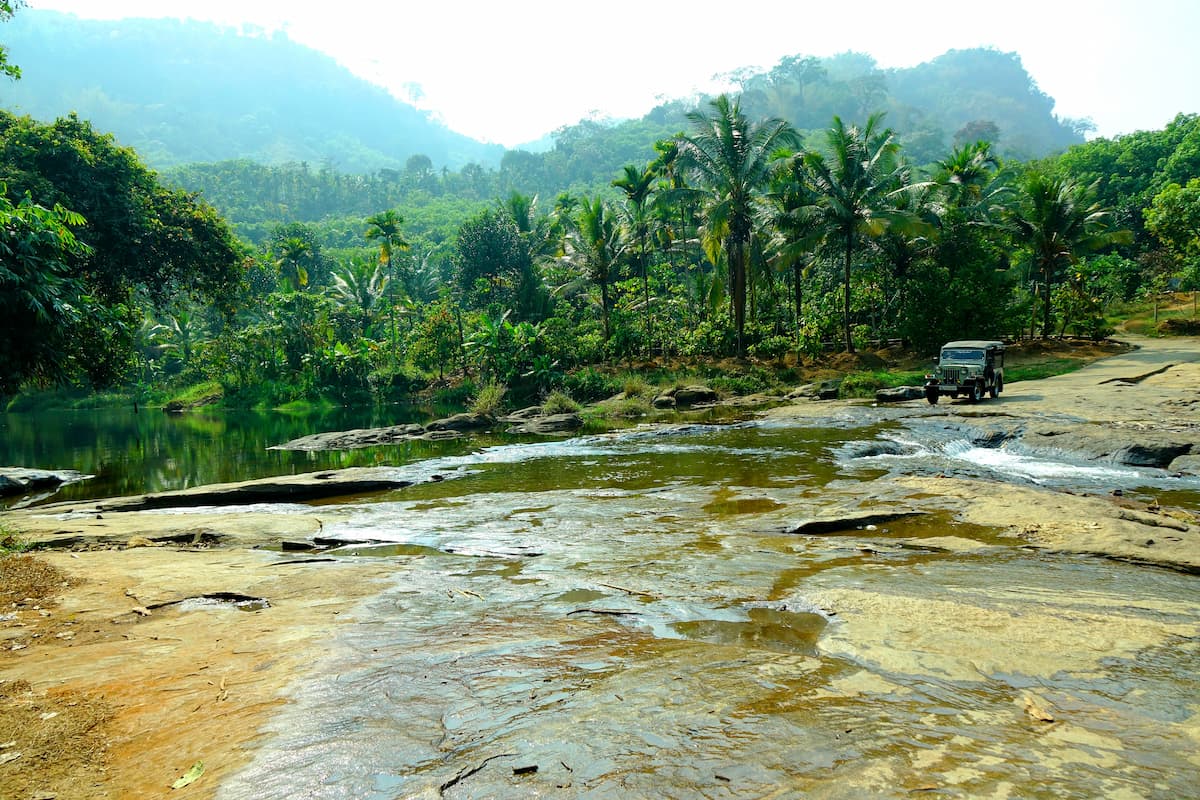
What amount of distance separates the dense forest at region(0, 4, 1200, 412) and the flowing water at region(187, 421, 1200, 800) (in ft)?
26.6

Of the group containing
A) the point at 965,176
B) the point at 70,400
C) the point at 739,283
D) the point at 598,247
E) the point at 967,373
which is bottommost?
the point at 70,400

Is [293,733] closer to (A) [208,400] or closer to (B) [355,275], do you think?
(B) [355,275]

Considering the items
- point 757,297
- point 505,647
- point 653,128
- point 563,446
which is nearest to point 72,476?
point 563,446

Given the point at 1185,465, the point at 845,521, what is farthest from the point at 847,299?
the point at 845,521

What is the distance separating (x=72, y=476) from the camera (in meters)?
20.2

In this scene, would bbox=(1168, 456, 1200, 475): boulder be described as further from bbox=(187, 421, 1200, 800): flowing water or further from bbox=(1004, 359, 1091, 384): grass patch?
bbox=(1004, 359, 1091, 384): grass patch

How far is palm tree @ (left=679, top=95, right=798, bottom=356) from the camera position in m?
34.2

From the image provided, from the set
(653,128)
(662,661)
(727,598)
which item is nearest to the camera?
(662,661)

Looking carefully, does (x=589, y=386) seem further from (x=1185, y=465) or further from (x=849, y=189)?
(x=1185, y=465)

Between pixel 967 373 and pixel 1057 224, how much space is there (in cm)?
1815

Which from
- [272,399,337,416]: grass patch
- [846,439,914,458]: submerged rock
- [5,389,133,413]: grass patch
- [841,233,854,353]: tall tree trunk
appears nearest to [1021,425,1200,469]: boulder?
[846,439,914,458]: submerged rock

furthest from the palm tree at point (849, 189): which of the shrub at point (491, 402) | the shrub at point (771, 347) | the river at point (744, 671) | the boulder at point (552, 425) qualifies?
the river at point (744, 671)

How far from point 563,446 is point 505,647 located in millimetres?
16425

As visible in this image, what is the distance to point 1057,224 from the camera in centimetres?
3488
